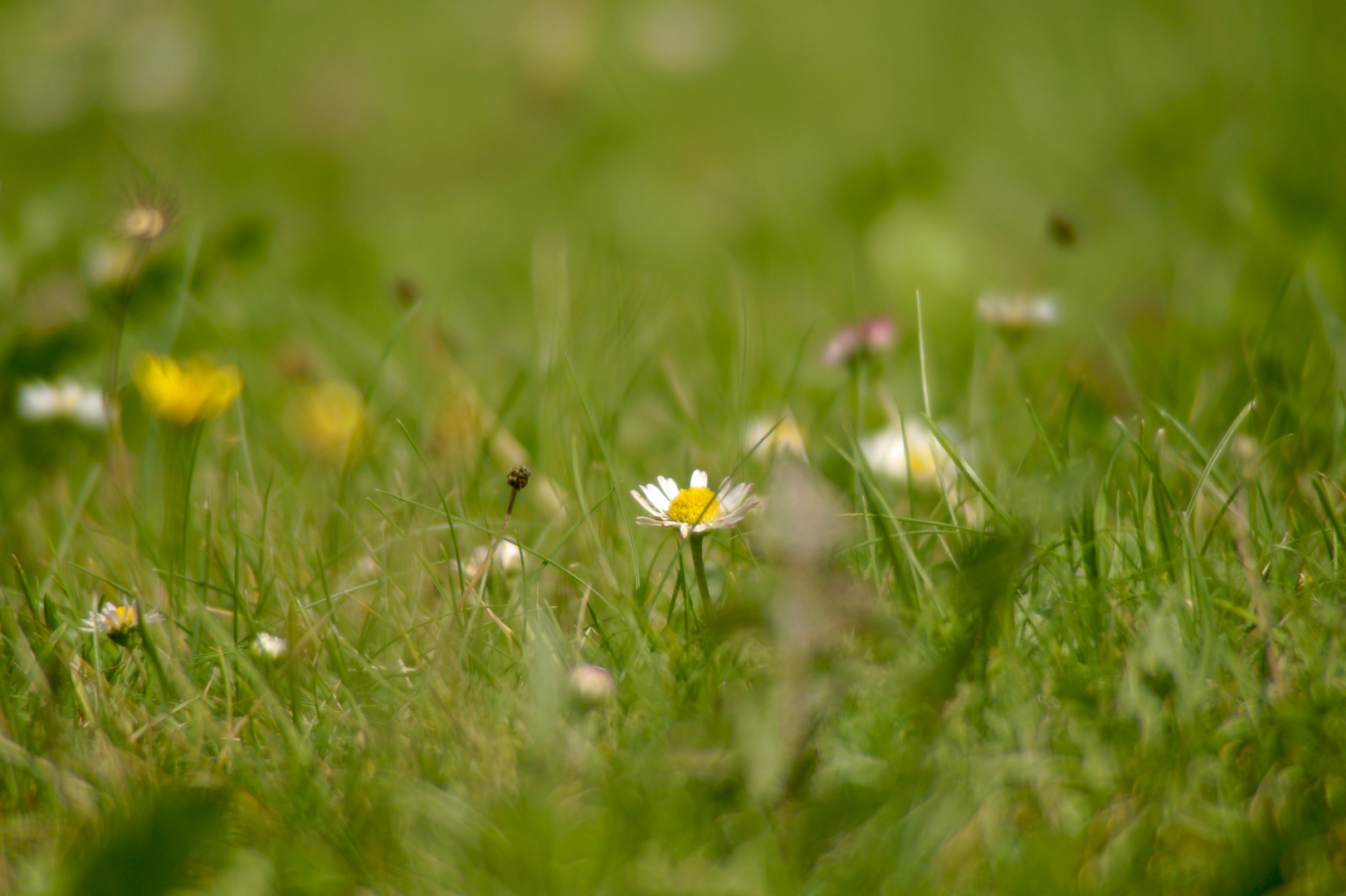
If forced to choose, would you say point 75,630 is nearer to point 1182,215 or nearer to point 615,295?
point 615,295

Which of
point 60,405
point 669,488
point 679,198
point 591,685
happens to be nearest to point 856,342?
point 669,488

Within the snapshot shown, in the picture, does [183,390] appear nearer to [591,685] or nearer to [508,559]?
[508,559]

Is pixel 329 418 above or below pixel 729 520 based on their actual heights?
above

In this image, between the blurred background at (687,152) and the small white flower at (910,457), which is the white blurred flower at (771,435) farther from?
the blurred background at (687,152)

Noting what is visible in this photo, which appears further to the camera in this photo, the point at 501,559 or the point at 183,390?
the point at 183,390

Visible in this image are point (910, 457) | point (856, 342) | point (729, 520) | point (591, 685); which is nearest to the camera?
point (591, 685)

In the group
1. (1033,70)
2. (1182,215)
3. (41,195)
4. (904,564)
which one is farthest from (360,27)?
(904,564)

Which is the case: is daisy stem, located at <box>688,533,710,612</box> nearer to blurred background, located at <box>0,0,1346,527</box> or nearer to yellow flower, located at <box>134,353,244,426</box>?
blurred background, located at <box>0,0,1346,527</box>

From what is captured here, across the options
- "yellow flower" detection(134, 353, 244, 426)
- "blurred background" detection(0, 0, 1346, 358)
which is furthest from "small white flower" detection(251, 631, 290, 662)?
"blurred background" detection(0, 0, 1346, 358)
